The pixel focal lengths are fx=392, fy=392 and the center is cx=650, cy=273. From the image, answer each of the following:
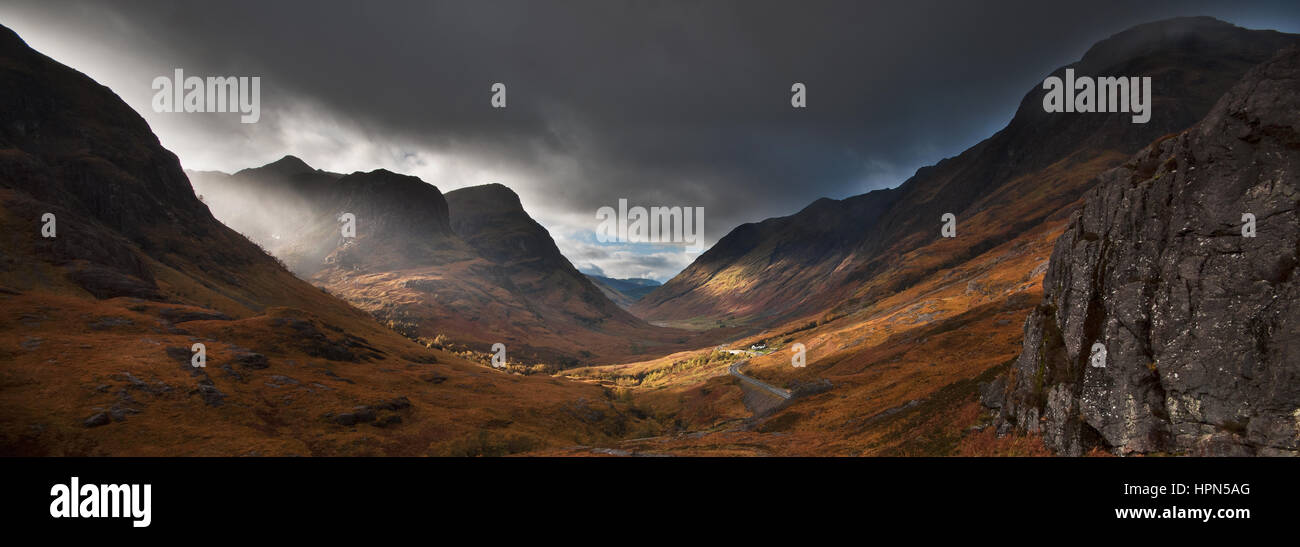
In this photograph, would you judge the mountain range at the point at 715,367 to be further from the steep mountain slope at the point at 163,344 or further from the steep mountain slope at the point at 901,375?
the steep mountain slope at the point at 901,375

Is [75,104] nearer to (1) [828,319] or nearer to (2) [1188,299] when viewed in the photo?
(2) [1188,299]

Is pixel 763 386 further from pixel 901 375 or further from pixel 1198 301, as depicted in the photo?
pixel 1198 301

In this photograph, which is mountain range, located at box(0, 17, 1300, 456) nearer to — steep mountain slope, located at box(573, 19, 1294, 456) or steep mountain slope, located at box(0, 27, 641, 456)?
steep mountain slope, located at box(0, 27, 641, 456)

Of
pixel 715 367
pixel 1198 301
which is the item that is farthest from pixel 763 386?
pixel 1198 301

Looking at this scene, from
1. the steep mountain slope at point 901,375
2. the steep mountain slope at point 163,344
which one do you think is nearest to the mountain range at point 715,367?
the steep mountain slope at point 163,344

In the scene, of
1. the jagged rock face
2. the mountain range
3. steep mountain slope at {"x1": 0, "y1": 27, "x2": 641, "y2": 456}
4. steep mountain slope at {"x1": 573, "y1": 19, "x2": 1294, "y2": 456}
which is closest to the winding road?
the mountain range

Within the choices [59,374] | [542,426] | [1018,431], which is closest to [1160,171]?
[1018,431]

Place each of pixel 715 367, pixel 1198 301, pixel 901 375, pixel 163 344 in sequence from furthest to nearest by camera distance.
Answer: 1. pixel 715 367
2. pixel 901 375
3. pixel 163 344
4. pixel 1198 301
